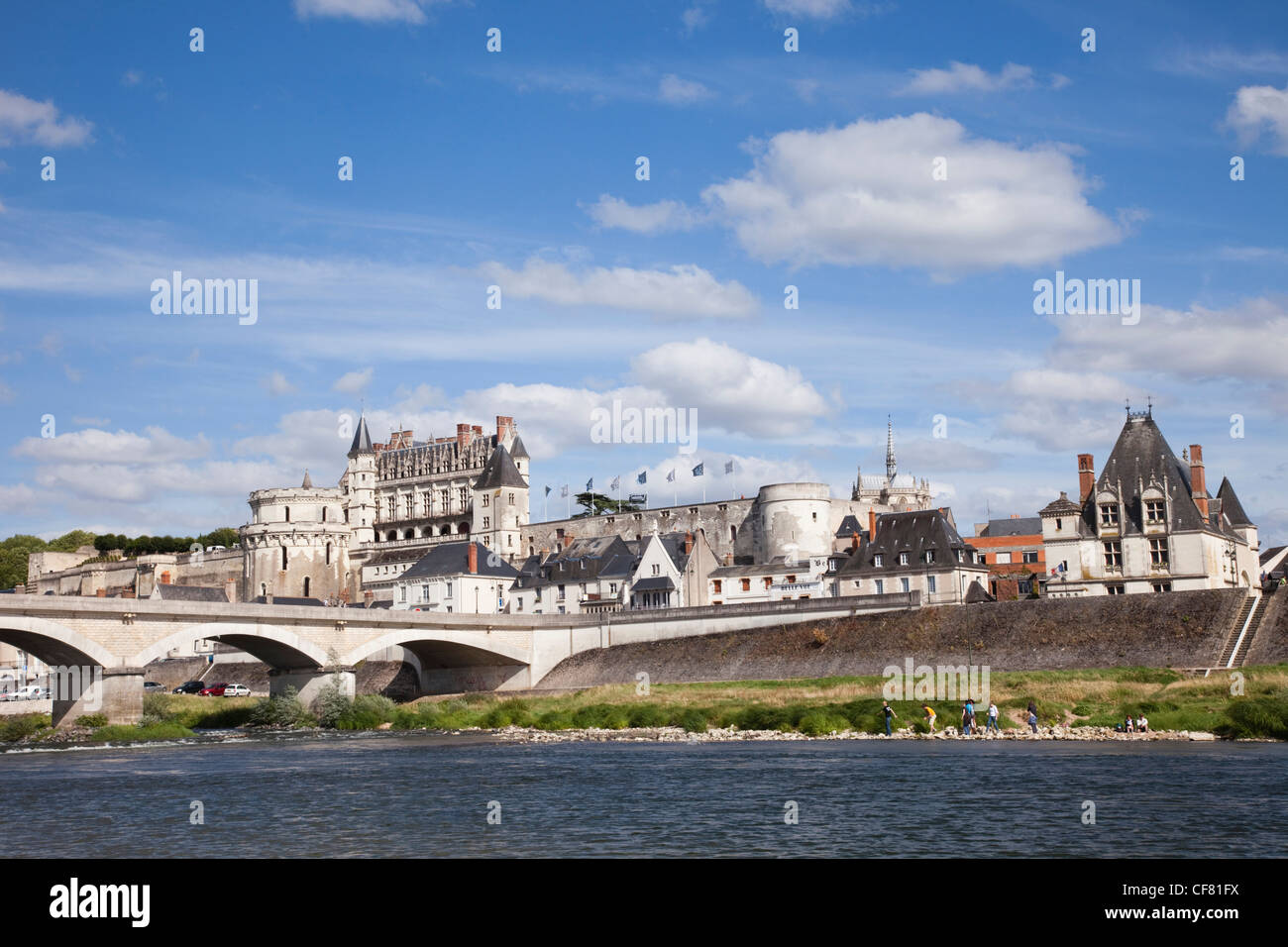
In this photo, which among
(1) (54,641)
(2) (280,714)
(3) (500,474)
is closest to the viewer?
(1) (54,641)

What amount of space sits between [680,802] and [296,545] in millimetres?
100511

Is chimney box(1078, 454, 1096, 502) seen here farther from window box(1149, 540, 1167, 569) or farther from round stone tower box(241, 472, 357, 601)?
round stone tower box(241, 472, 357, 601)

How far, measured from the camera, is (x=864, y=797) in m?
27.6

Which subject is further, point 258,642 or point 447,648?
point 447,648

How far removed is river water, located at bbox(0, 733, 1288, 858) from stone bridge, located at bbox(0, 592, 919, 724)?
12.0 metres

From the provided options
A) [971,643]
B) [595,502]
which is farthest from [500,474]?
[971,643]

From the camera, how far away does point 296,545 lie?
401 feet

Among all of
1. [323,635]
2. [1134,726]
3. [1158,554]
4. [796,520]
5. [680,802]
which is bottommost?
[1134,726]

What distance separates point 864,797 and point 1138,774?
24.1 feet

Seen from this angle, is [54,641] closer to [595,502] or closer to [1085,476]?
[1085,476]

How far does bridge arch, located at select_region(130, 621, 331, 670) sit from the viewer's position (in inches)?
2223

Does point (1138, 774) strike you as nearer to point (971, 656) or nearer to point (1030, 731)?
→ point (1030, 731)

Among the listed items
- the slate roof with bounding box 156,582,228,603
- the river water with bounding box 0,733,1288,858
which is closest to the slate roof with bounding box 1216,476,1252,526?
the river water with bounding box 0,733,1288,858
